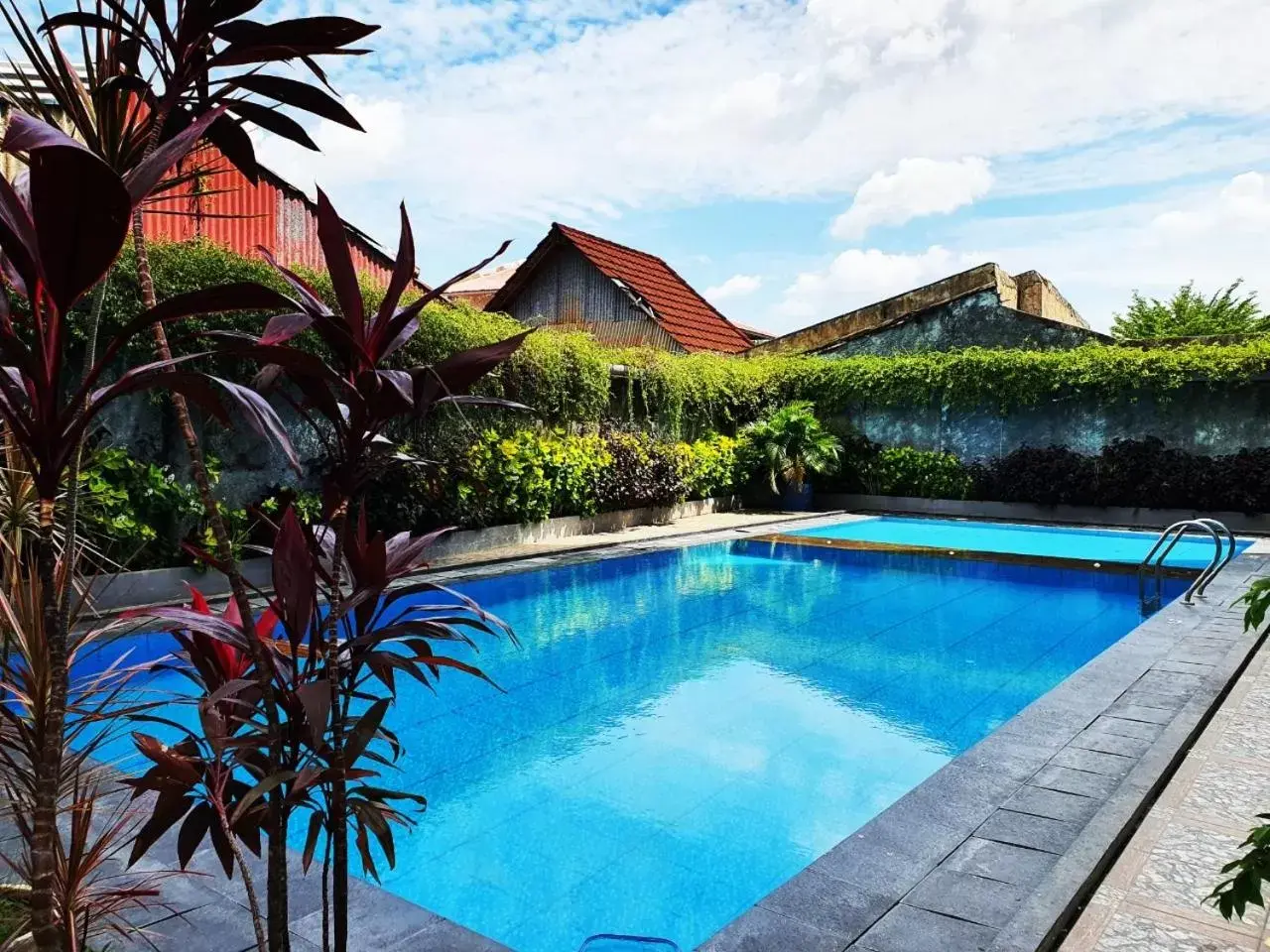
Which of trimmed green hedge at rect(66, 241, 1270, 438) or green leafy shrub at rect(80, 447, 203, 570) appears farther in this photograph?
trimmed green hedge at rect(66, 241, 1270, 438)

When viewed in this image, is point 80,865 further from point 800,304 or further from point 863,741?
Answer: point 800,304

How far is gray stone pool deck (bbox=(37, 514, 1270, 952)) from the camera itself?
Result: 233 centimetres

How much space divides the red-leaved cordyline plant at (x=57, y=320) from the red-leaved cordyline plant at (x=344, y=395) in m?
0.11

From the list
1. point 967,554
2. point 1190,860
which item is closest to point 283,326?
point 1190,860

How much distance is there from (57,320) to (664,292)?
1952 centimetres

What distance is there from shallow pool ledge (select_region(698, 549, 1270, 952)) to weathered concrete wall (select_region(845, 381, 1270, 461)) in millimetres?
10351

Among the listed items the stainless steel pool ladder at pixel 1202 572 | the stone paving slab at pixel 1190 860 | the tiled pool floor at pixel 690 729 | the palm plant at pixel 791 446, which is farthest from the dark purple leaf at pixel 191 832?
the palm plant at pixel 791 446

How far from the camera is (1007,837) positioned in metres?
3.00

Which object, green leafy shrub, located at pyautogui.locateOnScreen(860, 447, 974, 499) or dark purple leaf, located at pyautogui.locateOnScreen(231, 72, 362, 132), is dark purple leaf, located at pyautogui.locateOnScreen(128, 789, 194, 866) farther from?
green leafy shrub, located at pyautogui.locateOnScreen(860, 447, 974, 499)

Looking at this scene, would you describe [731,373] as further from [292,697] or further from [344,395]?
[292,697]

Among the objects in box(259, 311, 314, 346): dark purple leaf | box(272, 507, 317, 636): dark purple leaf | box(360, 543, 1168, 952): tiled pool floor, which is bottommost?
box(360, 543, 1168, 952): tiled pool floor

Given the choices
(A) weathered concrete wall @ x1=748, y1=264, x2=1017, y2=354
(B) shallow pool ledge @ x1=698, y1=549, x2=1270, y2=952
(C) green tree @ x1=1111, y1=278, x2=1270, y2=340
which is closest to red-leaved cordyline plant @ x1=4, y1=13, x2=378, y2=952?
(B) shallow pool ledge @ x1=698, y1=549, x2=1270, y2=952

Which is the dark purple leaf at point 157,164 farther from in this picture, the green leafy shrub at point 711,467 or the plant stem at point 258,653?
the green leafy shrub at point 711,467

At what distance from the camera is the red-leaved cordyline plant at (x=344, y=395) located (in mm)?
1490
